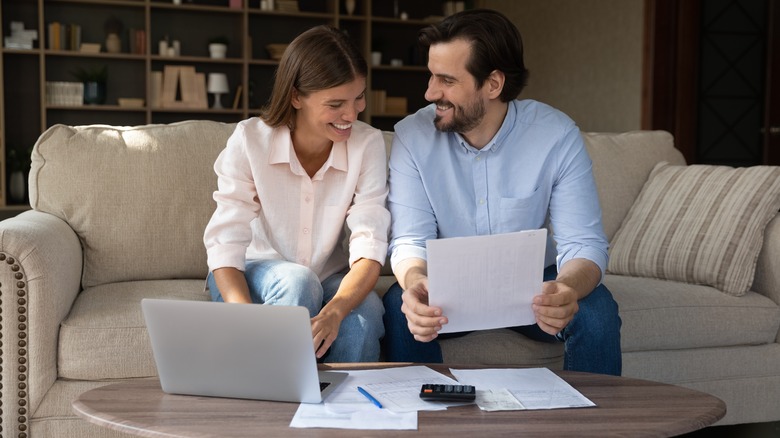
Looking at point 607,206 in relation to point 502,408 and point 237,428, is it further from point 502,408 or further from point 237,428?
point 237,428

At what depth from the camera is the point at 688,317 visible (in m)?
2.37

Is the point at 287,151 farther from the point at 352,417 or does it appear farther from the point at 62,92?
the point at 62,92

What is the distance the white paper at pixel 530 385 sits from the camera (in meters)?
1.40

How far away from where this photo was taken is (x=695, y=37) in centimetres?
549

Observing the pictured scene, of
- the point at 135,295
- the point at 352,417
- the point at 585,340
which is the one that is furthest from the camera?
the point at 135,295

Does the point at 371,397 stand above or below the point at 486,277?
below

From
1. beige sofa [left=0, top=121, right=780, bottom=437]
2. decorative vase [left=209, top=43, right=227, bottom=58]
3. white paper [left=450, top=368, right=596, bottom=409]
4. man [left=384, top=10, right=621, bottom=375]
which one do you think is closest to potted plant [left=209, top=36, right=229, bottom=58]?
decorative vase [left=209, top=43, right=227, bottom=58]

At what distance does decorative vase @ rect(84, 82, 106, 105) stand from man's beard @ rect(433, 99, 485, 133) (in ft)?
14.5

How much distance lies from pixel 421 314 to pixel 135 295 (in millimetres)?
953

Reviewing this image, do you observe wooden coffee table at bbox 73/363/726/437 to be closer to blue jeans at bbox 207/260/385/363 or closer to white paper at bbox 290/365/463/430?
white paper at bbox 290/365/463/430

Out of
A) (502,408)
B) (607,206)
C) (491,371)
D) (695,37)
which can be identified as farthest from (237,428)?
(695,37)

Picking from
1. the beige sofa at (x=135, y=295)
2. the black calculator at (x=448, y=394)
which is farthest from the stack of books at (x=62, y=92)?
the black calculator at (x=448, y=394)

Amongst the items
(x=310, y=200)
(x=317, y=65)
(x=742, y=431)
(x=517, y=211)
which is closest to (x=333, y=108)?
(x=317, y=65)

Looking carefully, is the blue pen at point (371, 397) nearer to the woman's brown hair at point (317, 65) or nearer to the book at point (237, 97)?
the woman's brown hair at point (317, 65)
